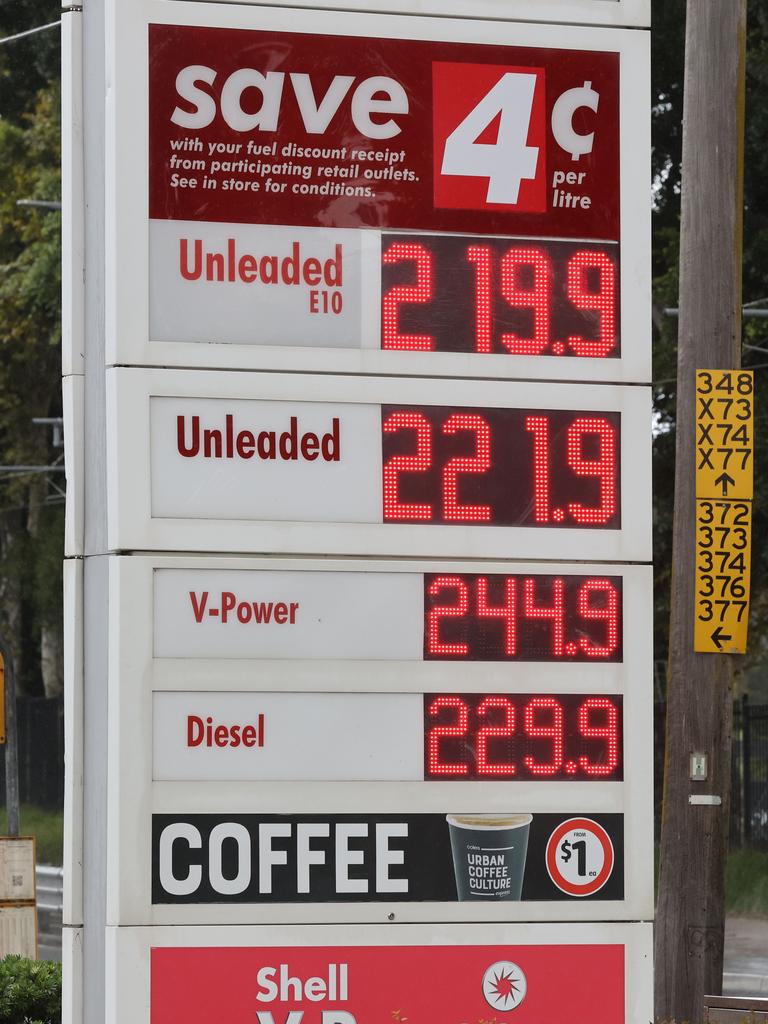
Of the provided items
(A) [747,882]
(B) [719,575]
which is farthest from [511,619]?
(A) [747,882]

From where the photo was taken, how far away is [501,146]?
7176 mm

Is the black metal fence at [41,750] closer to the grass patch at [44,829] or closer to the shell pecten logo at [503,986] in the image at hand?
the grass patch at [44,829]

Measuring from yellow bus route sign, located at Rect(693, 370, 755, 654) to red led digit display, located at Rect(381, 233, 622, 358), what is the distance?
387 cm

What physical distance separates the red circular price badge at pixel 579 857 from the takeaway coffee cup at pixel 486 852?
0.48 ft

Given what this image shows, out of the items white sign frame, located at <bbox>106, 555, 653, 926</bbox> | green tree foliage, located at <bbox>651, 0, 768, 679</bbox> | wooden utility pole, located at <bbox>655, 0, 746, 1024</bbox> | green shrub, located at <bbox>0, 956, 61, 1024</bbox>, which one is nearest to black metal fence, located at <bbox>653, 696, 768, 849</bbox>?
green tree foliage, located at <bbox>651, 0, 768, 679</bbox>

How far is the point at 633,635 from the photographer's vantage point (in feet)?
23.3

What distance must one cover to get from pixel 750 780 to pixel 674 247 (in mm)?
6975

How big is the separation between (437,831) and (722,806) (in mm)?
4355

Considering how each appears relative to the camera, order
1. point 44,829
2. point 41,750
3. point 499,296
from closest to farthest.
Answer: point 499,296 → point 44,829 → point 41,750

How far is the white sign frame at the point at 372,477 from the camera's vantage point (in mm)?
6785

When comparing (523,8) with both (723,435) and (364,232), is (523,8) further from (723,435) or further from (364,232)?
(723,435)

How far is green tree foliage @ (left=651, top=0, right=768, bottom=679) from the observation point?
2373 centimetres

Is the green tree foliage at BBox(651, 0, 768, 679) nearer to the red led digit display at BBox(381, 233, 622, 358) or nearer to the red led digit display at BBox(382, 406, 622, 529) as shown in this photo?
the red led digit display at BBox(381, 233, 622, 358)

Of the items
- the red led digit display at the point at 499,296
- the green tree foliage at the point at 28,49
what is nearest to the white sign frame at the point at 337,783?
the red led digit display at the point at 499,296
